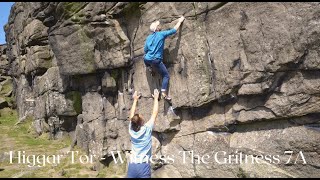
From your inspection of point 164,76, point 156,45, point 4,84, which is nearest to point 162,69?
point 164,76

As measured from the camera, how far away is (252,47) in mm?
12305

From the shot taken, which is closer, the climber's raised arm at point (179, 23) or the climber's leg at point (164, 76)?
the climber's raised arm at point (179, 23)

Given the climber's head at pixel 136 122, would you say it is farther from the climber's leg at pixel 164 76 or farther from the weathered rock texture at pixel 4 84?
the weathered rock texture at pixel 4 84

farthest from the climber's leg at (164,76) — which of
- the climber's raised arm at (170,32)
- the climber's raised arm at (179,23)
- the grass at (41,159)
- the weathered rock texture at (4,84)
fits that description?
the weathered rock texture at (4,84)

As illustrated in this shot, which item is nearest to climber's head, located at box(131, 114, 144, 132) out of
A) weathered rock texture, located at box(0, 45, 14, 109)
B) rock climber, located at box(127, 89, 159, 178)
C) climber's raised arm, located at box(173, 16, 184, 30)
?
rock climber, located at box(127, 89, 159, 178)

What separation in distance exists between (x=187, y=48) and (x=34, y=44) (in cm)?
1548

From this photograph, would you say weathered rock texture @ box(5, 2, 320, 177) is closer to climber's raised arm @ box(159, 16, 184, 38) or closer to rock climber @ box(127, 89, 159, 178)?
climber's raised arm @ box(159, 16, 184, 38)

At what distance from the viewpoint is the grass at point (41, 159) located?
15.9 metres

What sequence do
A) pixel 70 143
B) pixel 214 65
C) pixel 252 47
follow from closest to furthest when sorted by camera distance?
pixel 252 47
pixel 214 65
pixel 70 143

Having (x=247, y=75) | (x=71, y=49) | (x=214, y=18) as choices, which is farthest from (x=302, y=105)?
(x=71, y=49)

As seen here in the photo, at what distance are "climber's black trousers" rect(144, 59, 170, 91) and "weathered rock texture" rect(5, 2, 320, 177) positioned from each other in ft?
1.07

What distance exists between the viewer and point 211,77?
13.3 metres

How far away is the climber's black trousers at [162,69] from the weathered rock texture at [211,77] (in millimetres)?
325

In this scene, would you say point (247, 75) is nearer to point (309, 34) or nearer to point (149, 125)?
point (309, 34)
